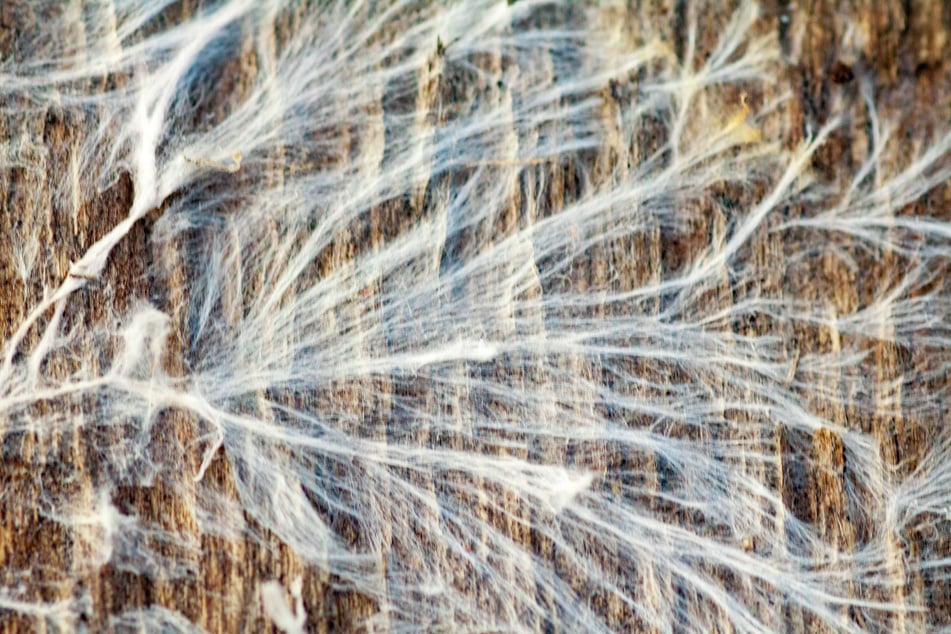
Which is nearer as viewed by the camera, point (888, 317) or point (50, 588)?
point (50, 588)

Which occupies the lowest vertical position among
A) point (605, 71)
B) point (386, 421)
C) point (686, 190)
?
point (386, 421)

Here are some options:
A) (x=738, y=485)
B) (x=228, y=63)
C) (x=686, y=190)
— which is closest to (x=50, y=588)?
(x=228, y=63)

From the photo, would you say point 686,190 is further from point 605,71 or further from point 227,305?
point 227,305

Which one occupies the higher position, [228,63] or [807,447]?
[228,63]

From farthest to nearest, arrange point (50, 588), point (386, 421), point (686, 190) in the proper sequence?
point (686, 190) < point (386, 421) < point (50, 588)

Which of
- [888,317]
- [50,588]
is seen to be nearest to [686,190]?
[888,317]

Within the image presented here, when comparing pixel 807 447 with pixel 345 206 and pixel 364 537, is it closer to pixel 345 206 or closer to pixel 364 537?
pixel 364 537

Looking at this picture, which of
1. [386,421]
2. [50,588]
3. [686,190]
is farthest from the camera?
[686,190]
